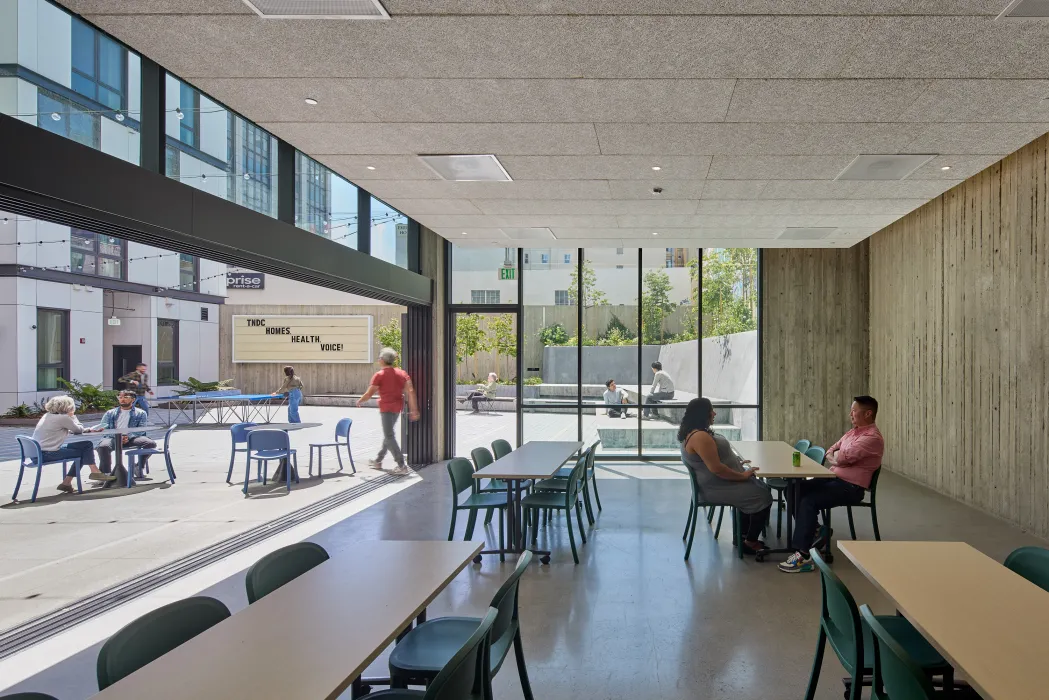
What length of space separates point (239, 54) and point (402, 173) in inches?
91.1

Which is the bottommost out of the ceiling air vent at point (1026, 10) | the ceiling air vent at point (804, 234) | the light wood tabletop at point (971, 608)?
the light wood tabletop at point (971, 608)

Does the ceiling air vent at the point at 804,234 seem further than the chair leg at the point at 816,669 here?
Yes

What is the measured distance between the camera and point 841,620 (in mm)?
2818

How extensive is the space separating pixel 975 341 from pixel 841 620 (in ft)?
19.6

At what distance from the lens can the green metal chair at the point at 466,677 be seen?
2029mm

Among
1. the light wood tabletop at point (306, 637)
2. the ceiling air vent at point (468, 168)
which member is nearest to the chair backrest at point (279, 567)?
the light wood tabletop at point (306, 637)

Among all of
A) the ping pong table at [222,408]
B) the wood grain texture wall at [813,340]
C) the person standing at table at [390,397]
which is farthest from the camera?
the ping pong table at [222,408]

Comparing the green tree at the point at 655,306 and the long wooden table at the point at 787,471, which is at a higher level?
the green tree at the point at 655,306

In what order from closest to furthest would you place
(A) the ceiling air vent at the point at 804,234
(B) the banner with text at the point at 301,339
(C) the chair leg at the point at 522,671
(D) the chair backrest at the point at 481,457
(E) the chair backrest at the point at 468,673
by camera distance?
(E) the chair backrest at the point at 468,673
(C) the chair leg at the point at 522,671
(D) the chair backrest at the point at 481,457
(A) the ceiling air vent at the point at 804,234
(B) the banner with text at the point at 301,339

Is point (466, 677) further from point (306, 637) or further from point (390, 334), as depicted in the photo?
point (390, 334)

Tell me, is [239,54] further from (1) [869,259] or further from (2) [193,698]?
(1) [869,259]

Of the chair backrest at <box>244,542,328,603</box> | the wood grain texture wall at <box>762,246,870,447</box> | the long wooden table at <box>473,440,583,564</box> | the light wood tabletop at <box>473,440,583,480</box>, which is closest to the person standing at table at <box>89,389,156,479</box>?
the light wood tabletop at <box>473,440,583,480</box>

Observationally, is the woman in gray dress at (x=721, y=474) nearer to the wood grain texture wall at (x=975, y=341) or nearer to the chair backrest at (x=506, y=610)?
the wood grain texture wall at (x=975, y=341)

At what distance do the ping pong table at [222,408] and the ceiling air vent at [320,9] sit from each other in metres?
12.5
